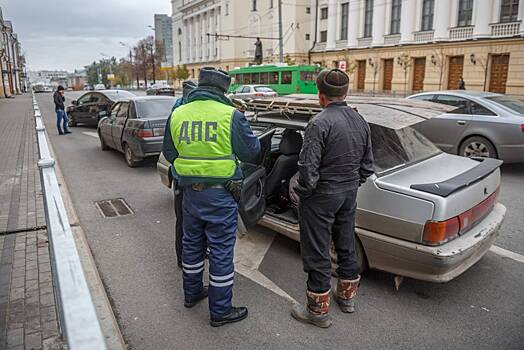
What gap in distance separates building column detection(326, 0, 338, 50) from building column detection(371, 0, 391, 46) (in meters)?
6.33

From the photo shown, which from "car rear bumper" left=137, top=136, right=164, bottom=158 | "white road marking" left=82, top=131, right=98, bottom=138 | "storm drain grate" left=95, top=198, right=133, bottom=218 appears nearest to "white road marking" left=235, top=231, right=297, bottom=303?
"storm drain grate" left=95, top=198, right=133, bottom=218

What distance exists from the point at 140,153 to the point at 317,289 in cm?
689

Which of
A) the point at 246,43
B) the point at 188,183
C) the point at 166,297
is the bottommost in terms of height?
the point at 166,297

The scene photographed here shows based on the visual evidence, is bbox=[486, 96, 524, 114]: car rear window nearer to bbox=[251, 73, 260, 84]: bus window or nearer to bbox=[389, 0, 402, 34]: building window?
bbox=[251, 73, 260, 84]: bus window

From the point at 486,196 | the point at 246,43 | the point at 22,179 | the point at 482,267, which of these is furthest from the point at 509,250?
the point at 246,43

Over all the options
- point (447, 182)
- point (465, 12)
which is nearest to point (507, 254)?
point (447, 182)

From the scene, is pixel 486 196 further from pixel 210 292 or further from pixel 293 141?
pixel 210 292

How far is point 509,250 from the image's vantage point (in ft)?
15.7

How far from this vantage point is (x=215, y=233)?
132 inches

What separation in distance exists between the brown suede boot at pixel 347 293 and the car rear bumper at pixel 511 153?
613cm

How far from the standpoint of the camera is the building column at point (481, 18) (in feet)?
106

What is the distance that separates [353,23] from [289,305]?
146 ft

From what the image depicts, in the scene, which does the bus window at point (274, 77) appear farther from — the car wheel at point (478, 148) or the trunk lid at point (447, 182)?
the trunk lid at point (447, 182)

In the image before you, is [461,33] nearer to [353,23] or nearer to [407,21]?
[407,21]
